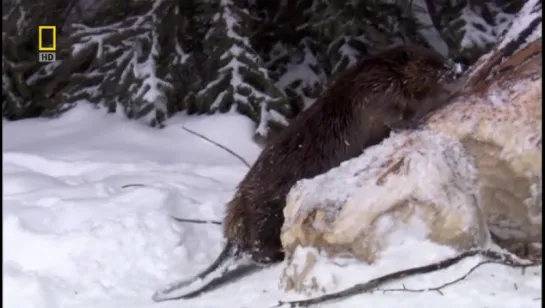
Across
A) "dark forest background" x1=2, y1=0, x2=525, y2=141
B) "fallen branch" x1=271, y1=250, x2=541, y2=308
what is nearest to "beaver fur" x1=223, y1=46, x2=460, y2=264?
"fallen branch" x1=271, y1=250, x2=541, y2=308

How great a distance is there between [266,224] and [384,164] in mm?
560

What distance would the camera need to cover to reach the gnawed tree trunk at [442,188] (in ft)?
7.74

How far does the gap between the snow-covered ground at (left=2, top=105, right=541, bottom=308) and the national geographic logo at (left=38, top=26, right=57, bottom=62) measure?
808 mm

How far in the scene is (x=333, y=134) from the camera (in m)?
2.92

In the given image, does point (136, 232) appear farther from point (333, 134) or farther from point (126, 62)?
point (126, 62)

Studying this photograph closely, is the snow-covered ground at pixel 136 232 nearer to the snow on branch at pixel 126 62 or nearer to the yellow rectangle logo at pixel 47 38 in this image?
the snow on branch at pixel 126 62

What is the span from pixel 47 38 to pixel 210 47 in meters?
1.19

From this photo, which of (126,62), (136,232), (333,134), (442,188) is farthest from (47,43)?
(442,188)

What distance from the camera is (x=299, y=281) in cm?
241

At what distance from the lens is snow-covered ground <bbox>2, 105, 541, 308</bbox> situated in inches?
90.4

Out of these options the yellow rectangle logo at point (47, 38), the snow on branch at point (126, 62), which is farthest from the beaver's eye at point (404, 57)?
the yellow rectangle logo at point (47, 38)

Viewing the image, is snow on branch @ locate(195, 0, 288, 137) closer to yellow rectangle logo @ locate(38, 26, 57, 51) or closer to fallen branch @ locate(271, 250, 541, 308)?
yellow rectangle logo @ locate(38, 26, 57, 51)

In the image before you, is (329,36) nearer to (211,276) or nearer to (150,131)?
(150,131)

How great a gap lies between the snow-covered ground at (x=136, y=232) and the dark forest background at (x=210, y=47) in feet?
0.93
